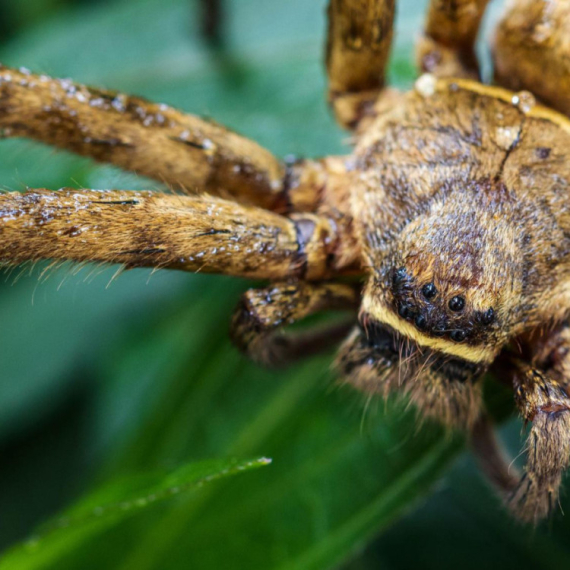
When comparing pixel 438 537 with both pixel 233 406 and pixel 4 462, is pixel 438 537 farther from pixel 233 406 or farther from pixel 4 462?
pixel 4 462

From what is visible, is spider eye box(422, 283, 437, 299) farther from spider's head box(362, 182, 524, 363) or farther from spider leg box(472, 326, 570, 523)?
spider leg box(472, 326, 570, 523)

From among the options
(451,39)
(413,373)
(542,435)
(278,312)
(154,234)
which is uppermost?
(451,39)

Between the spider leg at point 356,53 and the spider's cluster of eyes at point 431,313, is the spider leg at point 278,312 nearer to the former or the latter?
the spider's cluster of eyes at point 431,313

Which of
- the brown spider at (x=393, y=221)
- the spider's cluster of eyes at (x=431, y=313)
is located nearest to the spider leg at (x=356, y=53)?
the brown spider at (x=393, y=221)

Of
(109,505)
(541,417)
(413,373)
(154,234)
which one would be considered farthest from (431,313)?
(109,505)

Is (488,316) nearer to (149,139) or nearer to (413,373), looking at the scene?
(413,373)

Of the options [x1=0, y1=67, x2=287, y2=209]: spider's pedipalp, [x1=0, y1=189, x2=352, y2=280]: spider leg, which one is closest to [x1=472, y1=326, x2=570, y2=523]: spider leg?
[x1=0, y1=189, x2=352, y2=280]: spider leg
